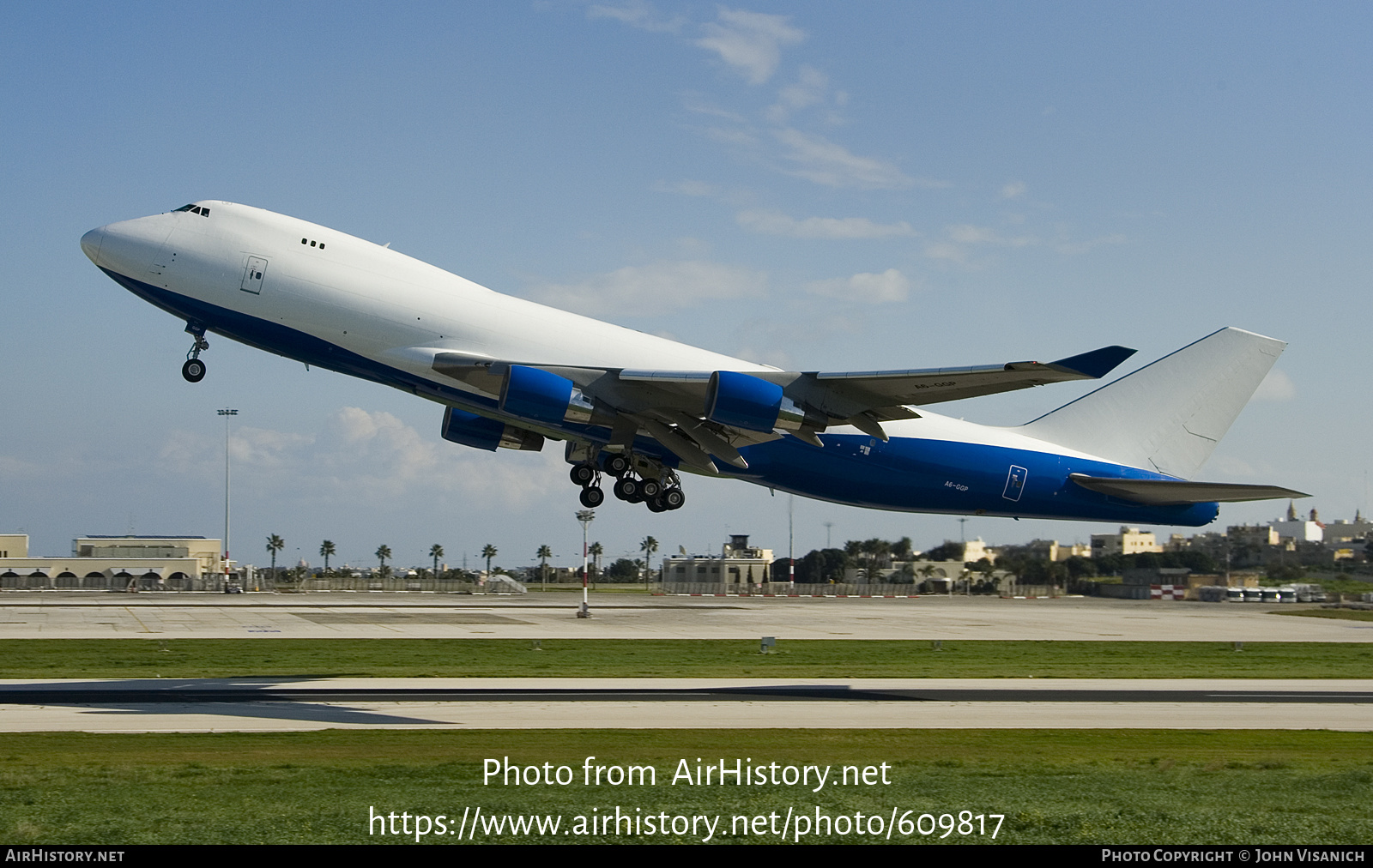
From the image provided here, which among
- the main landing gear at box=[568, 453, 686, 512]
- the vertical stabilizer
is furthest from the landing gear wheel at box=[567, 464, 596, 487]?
the vertical stabilizer

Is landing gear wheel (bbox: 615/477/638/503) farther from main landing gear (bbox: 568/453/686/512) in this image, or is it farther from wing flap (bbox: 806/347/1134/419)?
wing flap (bbox: 806/347/1134/419)

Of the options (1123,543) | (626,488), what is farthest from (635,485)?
(1123,543)

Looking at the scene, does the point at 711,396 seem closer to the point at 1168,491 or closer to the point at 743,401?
the point at 743,401

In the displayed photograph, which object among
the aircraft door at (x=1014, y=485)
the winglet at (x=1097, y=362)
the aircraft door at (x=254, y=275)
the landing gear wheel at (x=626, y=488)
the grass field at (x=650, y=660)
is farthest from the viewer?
the grass field at (x=650, y=660)

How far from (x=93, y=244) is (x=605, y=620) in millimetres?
37957

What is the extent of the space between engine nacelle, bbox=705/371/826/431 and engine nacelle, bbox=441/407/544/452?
976cm

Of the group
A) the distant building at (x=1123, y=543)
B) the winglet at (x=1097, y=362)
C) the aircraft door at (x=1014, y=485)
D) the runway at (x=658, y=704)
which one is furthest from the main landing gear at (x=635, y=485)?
the distant building at (x=1123, y=543)

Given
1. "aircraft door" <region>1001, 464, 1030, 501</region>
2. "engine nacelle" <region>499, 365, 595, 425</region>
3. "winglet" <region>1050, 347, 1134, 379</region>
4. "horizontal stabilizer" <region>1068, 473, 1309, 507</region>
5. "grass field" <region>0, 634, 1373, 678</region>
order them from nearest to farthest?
"winglet" <region>1050, 347, 1134, 379</region> < "engine nacelle" <region>499, 365, 595, 425</region> < "horizontal stabilizer" <region>1068, 473, 1309, 507</region> < "aircraft door" <region>1001, 464, 1030, 501</region> < "grass field" <region>0, 634, 1373, 678</region>

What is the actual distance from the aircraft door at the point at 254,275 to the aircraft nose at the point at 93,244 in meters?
A: 4.36

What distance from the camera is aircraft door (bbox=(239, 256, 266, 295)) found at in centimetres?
3064

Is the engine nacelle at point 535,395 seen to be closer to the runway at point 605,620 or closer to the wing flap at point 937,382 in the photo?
the wing flap at point 937,382

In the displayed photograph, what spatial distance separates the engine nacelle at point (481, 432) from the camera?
37.5 m

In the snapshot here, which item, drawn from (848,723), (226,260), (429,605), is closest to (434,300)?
(226,260)

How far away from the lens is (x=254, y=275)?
30.6m
